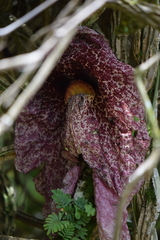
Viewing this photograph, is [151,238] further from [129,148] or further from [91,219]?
[129,148]

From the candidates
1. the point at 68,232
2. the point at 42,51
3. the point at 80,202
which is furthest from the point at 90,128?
the point at 42,51

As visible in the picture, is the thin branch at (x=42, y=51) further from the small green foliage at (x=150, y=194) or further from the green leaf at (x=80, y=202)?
the small green foliage at (x=150, y=194)

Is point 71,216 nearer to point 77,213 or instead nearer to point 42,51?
point 77,213

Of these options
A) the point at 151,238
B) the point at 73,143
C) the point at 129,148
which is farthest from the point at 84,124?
the point at 151,238

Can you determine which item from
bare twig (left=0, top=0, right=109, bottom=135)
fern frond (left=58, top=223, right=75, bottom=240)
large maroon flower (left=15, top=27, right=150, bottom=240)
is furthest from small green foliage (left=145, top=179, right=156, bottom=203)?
bare twig (left=0, top=0, right=109, bottom=135)

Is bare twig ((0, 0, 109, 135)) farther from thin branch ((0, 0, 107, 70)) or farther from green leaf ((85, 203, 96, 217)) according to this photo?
green leaf ((85, 203, 96, 217))
